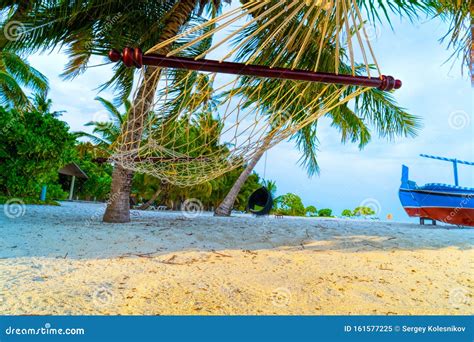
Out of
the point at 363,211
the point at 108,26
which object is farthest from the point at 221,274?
the point at 363,211

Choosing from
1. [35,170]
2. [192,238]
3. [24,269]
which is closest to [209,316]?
[24,269]

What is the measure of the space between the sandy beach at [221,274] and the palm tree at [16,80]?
2690mm

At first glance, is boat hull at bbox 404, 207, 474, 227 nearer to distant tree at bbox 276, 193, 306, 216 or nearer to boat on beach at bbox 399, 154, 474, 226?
boat on beach at bbox 399, 154, 474, 226

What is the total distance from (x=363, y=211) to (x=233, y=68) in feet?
19.7

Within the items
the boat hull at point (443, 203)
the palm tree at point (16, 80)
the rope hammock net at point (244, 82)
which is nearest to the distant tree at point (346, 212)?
the boat hull at point (443, 203)

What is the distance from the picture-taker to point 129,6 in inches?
86.0

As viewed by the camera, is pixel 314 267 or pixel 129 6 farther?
pixel 129 6

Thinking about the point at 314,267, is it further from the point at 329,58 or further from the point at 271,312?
the point at 329,58

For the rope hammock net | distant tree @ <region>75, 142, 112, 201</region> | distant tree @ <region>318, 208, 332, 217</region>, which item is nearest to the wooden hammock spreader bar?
the rope hammock net

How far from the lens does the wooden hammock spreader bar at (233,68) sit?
64 centimetres

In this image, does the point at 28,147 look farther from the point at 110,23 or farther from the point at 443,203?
the point at 443,203
